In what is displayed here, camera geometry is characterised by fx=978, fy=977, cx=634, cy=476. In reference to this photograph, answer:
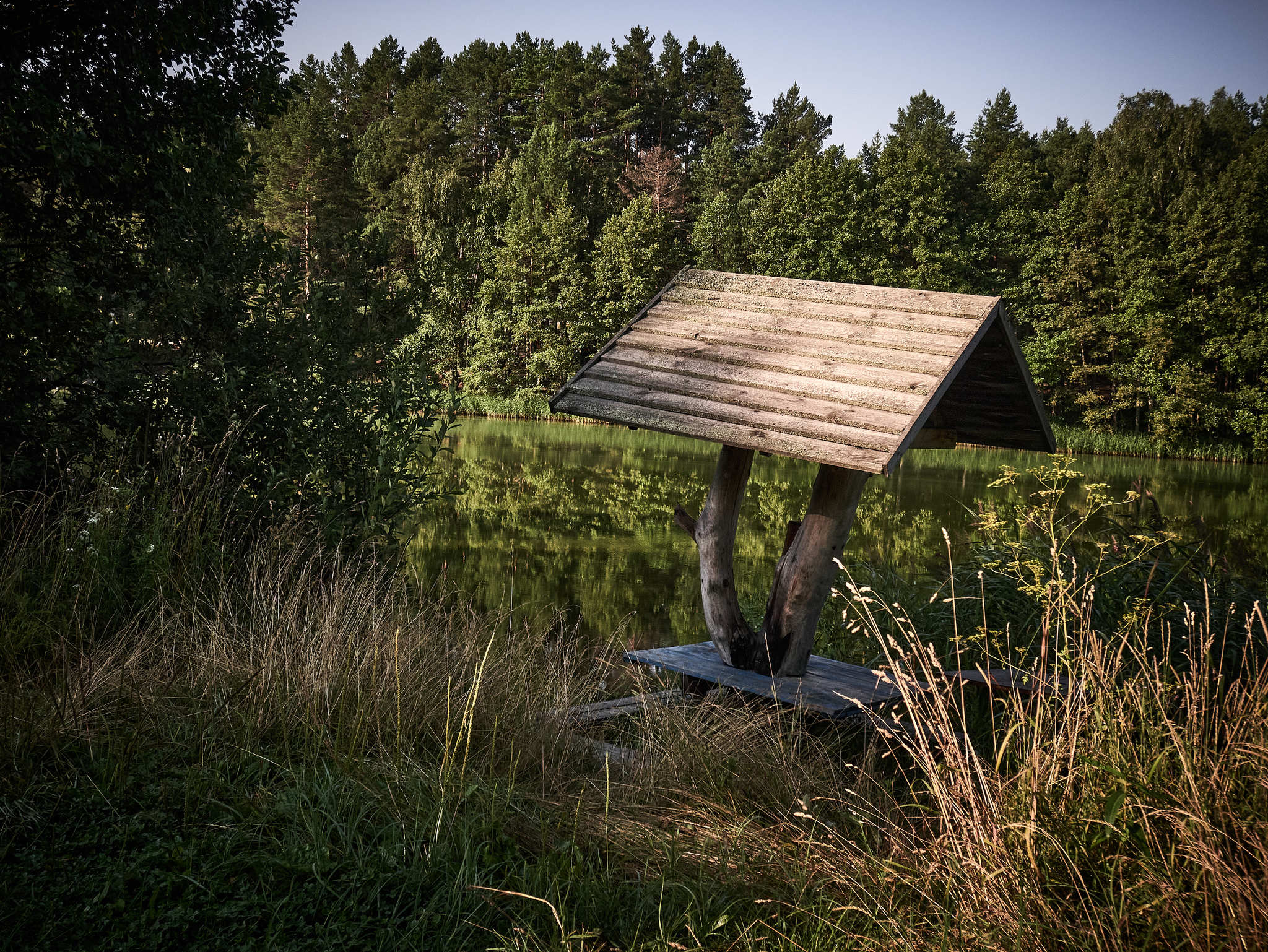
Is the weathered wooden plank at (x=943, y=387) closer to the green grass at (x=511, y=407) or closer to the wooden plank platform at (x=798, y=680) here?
the wooden plank platform at (x=798, y=680)

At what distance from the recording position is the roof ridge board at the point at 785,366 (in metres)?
4.25

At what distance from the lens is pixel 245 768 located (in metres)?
3.48

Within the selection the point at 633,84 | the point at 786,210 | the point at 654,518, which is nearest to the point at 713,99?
the point at 633,84

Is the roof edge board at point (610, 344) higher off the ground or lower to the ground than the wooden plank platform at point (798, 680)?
higher

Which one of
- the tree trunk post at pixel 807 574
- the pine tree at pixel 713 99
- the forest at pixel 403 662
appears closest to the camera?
the forest at pixel 403 662

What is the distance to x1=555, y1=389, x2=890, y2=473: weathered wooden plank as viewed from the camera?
402 centimetres

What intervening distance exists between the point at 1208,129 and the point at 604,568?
1489 inches

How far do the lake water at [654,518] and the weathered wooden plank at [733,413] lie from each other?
1.66m

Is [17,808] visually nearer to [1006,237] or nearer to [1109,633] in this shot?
[1109,633]

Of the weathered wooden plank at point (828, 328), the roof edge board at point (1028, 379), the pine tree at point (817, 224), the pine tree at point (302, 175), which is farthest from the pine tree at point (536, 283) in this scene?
the roof edge board at point (1028, 379)

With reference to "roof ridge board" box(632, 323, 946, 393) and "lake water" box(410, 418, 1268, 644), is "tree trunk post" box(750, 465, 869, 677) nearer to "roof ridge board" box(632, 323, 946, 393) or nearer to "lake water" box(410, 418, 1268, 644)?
"roof ridge board" box(632, 323, 946, 393)

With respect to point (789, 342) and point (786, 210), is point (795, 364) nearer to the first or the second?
point (789, 342)

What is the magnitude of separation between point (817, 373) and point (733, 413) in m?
0.46

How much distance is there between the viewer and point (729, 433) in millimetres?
4375
